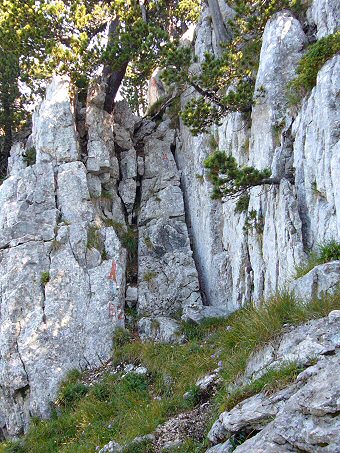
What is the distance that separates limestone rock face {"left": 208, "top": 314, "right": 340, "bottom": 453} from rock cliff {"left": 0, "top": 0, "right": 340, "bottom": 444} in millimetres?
1198

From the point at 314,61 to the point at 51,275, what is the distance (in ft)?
30.6

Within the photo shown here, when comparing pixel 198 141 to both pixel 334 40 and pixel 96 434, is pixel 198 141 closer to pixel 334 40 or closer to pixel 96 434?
pixel 334 40

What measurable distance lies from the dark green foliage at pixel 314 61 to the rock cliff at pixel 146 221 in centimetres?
38

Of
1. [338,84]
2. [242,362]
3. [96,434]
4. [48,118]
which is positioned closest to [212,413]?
[242,362]

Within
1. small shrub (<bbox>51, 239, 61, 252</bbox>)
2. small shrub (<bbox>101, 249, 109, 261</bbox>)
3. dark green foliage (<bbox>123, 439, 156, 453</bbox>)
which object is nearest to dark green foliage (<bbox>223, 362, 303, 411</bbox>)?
dark green foliage (<bbox>123, 439, 156, 453</bbox>)

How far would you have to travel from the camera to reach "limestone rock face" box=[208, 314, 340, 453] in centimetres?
416

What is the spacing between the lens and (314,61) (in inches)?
379

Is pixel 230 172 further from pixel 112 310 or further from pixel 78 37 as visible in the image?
pixel 78 37

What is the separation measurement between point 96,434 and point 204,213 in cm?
867

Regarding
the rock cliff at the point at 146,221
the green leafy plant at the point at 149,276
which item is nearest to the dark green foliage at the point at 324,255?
the rock cliff at the point at 146,221

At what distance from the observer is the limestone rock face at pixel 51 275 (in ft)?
41.4

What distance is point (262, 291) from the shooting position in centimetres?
1122

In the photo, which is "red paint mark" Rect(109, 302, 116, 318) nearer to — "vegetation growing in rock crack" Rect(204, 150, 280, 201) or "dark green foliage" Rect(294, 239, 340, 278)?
"vegetation growing in rock crack" Rect(204, 150, 280, 201)

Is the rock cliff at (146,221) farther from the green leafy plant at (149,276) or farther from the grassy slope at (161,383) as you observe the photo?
the grassy slope at (161,383)
